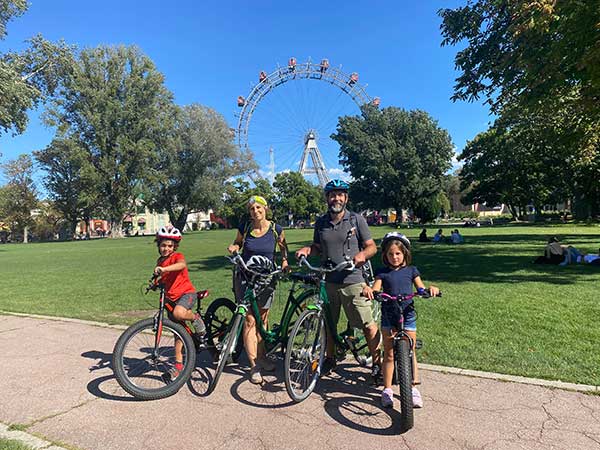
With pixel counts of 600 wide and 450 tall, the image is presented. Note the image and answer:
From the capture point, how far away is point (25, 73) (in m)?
26.2

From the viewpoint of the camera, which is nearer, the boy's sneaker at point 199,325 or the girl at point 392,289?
the girl at point 392,289

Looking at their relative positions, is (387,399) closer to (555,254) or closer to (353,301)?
(353,301)

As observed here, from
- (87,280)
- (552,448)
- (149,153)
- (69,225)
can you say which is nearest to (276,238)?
(552,448)

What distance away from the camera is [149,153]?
48.5 m

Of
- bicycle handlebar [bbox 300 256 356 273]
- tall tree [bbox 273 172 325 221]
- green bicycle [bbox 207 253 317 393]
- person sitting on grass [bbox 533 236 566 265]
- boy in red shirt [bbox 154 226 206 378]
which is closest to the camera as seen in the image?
bicycle handlebar [bbox 300 256 356 273]

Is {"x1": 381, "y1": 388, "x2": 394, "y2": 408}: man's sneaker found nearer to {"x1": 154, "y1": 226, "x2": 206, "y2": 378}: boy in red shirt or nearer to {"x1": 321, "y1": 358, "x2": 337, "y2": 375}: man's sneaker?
{"x1": 321, "y1": 358, "x2": 337, "y2": 375}: man's sneaker

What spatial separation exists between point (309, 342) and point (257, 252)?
1095 mm

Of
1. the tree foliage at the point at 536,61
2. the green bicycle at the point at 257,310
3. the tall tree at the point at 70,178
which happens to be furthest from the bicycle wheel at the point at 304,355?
the tall tree at the point at 70,178

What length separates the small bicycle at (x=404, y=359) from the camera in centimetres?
316

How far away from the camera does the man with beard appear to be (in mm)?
4035

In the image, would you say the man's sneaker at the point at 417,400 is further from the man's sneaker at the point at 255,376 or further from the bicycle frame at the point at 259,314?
the man's sneaker at the point at 255,376

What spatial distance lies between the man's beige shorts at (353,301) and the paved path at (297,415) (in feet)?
2.13

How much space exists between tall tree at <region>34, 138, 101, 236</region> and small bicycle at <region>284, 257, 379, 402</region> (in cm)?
4785

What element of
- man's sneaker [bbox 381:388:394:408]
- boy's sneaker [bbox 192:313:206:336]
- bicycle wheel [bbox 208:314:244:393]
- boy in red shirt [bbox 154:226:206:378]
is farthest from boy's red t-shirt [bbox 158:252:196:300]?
man's sneaker [bbox 381:388:394:408]
